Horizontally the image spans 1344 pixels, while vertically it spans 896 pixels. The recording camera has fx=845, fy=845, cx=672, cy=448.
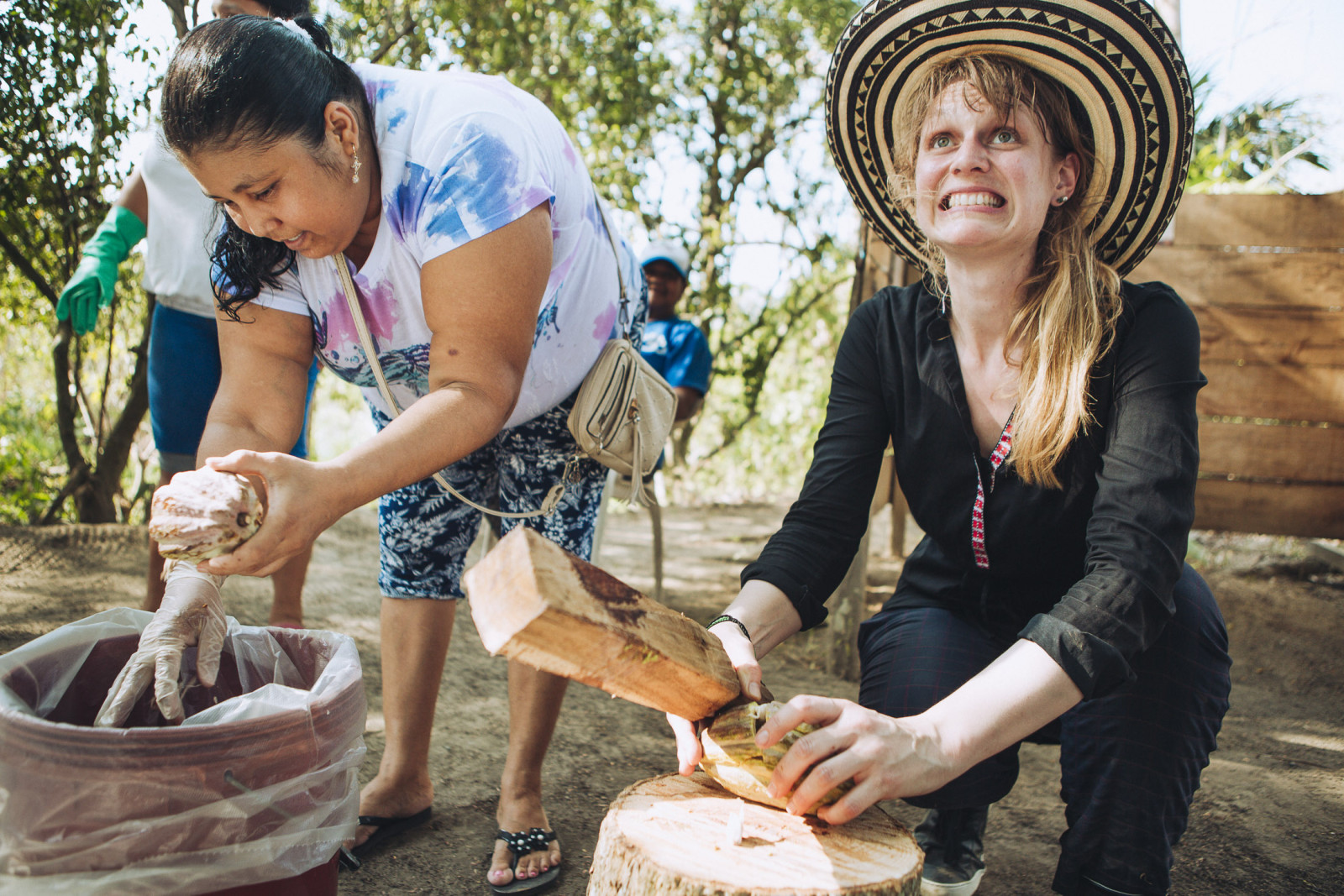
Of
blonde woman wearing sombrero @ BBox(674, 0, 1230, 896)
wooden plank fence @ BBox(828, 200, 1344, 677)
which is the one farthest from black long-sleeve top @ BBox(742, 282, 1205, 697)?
wooden plank fence @ BBox(828, 200, 1344, 677)

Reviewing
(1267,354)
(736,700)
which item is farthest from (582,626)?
(1267,354)

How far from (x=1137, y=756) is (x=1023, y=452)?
524 millimetres

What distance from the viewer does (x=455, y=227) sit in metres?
1.42

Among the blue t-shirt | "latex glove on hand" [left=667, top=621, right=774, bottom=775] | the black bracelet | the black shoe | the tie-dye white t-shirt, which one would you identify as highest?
the tie-dye white t-shirt

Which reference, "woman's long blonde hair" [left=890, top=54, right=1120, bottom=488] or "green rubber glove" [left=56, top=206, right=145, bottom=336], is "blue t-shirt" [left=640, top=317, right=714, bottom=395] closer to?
"green rubber glove" [left=56, top=206, right=145, bottom=336]

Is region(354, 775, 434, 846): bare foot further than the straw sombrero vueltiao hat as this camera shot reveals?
Yes

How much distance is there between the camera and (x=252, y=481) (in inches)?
42.6

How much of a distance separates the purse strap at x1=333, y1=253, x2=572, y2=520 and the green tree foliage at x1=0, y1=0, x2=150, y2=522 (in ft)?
6.99

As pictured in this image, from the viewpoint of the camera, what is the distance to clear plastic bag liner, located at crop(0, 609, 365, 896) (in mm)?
1097

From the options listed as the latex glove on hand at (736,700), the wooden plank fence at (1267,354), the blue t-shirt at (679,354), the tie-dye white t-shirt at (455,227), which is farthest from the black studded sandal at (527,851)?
the blue t-shirt at (679,354)

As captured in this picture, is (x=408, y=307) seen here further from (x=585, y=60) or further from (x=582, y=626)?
(x=585, y=60)

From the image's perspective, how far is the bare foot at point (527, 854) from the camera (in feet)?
5.84

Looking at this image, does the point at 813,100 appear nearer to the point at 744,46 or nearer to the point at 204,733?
the point at 744,46

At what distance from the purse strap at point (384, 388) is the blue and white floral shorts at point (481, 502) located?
30 mm
